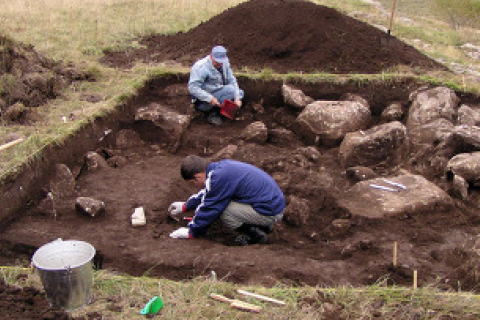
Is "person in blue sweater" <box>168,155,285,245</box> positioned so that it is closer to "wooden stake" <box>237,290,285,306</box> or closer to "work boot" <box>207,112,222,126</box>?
"wooden stake" <box>237,290,285,306</box>

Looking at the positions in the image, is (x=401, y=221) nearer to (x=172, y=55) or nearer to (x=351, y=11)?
(x=172, y=55)

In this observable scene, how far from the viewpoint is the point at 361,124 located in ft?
24.3

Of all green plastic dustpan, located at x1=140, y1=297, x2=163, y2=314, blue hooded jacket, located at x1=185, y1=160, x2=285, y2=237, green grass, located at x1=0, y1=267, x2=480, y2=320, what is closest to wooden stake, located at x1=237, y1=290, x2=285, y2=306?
green grass, located at x1=0, y1=267, x2=480, y2=320

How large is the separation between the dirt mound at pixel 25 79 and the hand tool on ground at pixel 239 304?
440cm

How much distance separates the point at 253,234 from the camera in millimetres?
4961

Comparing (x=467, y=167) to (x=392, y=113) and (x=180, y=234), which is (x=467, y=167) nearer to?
(x=392, y=113)

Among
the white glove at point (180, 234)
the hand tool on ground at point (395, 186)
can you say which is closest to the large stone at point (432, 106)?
the hand tool on ground at point (395, 186)

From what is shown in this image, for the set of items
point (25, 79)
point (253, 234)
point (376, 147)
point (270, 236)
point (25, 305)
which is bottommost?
point (270, 236)

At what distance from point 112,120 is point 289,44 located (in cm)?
464

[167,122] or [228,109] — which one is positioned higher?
[228,109]

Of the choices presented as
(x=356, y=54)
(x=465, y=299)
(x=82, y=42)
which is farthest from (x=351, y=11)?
(x=465, y=299)

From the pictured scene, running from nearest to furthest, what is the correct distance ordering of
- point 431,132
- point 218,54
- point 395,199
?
point 395,199 < point 431,132 < point 218,54

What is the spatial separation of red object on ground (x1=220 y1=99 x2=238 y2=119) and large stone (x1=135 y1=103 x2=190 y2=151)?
746 millimetres

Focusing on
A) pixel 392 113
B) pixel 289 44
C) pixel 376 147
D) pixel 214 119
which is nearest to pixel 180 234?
pixel 376 147
